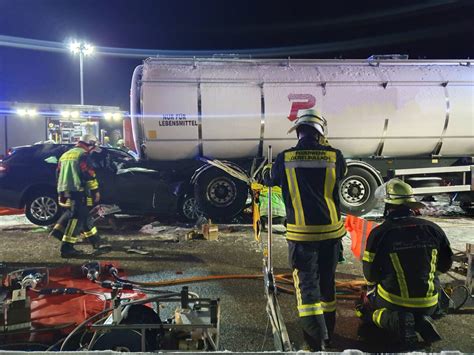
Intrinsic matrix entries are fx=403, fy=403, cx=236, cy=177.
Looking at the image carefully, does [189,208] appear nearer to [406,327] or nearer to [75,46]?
[406,327]

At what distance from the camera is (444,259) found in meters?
3.19

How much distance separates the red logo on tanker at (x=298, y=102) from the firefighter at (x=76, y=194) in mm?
4140

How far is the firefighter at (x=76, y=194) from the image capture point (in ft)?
20.2

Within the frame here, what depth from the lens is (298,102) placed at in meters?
8.43

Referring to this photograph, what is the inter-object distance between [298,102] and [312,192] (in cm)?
535

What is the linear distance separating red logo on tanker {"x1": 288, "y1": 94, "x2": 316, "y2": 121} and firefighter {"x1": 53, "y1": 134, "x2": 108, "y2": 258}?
414 cm

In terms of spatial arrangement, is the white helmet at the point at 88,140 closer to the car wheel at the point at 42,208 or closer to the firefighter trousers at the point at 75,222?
the firefighter trousers at the point at 75,222

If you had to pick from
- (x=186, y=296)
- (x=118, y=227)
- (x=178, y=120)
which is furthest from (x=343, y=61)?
(x=186, y=296)

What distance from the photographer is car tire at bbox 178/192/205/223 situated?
338 inches

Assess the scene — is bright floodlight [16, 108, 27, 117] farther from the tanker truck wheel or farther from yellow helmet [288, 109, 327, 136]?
yellow helmet [288, 109, 327, 136]

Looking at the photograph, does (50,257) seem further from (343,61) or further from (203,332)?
(343,61)

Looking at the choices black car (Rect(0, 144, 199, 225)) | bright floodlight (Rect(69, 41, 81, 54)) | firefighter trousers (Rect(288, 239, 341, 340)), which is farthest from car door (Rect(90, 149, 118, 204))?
bright floodlight (Rect(69, 41, 81, 54))

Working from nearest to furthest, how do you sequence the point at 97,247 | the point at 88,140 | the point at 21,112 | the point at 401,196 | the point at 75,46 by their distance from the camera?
the point at 401,196 → the point at 97,247 → the point at 88,140 → the point at 21,112 → the point at 75,46

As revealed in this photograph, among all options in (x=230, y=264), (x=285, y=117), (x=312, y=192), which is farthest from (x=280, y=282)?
(x=285, y=117)
